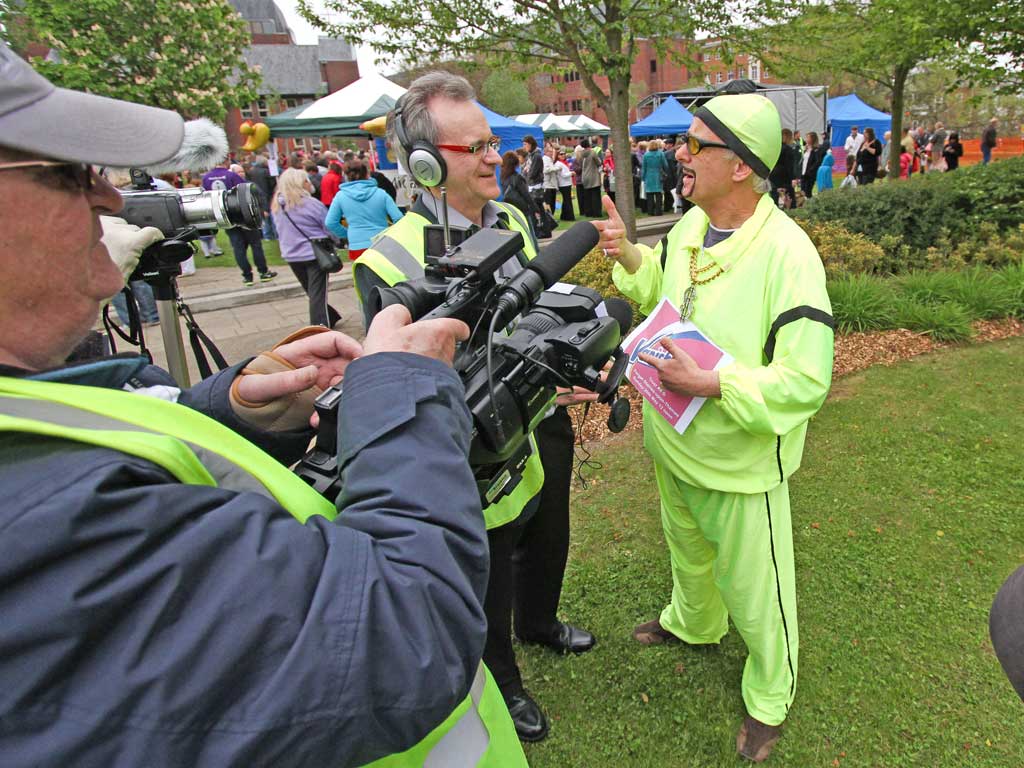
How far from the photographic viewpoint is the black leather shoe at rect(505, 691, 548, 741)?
2.52 meters

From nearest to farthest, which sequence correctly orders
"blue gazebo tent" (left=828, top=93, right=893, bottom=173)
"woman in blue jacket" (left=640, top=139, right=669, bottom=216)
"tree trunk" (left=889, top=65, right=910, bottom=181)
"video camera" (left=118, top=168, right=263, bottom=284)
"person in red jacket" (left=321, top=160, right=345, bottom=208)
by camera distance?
"video camera" (left=118, top=168, right=263, bottom=284), "person in red jacket" (left=321, top=160, right=345, bottom=208), "tree trunk" (left=889, top=65, right=910, bottom=181), "woman in blue jacket" (left=640, top=139, right=669, bottom=216), "blue gazebo tent" (left=828, top=93, right=893, bottom=173)

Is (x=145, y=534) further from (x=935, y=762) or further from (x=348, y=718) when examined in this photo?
(x=935, y=762)

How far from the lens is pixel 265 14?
224 feet

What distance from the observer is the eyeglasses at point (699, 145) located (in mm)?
2135

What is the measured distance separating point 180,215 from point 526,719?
248cm

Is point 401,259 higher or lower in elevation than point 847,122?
higher

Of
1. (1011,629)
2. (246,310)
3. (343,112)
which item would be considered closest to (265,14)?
(343,112)

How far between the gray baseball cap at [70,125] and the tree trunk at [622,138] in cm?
764

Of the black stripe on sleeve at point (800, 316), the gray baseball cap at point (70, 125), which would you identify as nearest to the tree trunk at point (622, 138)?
the black stripe on sleeve at point (800, 316)

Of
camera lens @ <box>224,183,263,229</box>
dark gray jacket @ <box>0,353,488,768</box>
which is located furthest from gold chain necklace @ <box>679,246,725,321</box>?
camera lens @ <box>224,183,263,229</box>

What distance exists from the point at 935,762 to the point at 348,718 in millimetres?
2530

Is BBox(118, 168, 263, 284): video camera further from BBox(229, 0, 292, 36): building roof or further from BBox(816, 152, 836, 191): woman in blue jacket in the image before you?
BBox(229, 0, 292, 36): building roof

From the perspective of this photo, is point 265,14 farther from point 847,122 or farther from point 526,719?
point 526,719

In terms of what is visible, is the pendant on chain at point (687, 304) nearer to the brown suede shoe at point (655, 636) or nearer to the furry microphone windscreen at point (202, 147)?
the brown suede shoe at point (655, 636)
